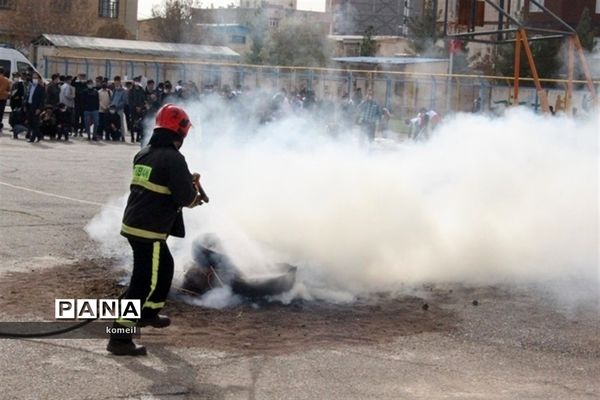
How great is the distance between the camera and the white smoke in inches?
343

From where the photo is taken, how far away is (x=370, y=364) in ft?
20.3

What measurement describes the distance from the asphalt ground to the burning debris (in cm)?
72

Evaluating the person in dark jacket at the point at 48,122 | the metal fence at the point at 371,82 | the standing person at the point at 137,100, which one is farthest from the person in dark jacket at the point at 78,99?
the metal fence at the point at 371,82

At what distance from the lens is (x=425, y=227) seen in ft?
30.1

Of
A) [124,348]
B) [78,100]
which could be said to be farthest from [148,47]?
[124,348]

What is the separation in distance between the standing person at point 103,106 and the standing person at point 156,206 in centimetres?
1968

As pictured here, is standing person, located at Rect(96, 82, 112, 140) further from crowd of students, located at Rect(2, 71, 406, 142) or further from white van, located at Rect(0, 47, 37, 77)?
white van, located at Rect(0, 47, 37, 77)

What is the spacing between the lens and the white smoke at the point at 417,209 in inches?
343

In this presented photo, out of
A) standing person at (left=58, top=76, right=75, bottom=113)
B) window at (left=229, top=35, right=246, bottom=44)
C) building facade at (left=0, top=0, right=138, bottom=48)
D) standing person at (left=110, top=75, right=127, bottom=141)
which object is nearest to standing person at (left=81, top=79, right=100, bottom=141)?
standing person at (left=58, top=76, right=75, bottom=113)

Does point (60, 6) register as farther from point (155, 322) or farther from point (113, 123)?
point (155, 322)

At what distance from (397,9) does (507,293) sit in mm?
18587

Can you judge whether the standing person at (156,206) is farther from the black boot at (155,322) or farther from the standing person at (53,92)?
the standing person at (53,92)

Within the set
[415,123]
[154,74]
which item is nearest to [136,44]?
[154,74]

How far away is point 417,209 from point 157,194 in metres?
3.68
